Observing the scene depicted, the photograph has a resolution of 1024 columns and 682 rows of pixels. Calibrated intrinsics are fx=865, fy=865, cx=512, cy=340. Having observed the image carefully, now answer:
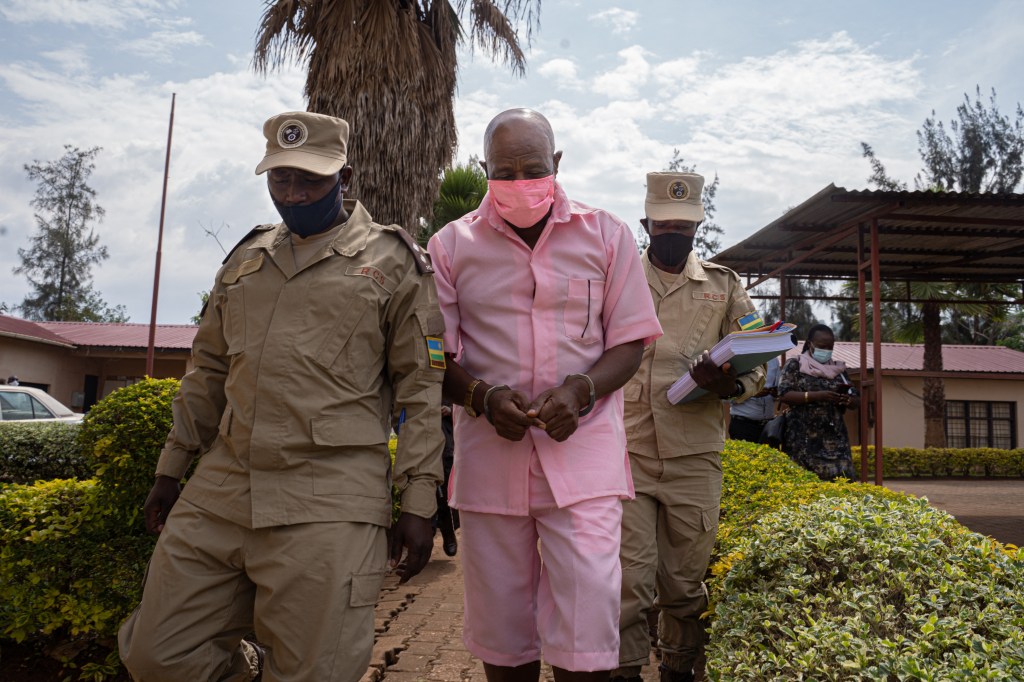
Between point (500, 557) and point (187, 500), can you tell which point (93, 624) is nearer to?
point (187, 500)

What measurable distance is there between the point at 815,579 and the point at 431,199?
29.7ft

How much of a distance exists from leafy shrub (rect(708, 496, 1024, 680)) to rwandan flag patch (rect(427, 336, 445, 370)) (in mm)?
1210

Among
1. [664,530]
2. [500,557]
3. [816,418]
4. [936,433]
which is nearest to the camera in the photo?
[500,557]

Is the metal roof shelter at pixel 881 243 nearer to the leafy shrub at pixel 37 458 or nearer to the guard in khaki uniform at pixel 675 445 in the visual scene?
the guard in khaki uniform at pixel 675 445

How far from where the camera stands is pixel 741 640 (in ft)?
Answer: 8.25

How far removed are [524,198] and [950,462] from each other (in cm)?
2445

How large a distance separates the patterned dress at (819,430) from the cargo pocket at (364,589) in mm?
4845

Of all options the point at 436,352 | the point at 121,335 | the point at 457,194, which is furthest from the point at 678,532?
the point at 121,335

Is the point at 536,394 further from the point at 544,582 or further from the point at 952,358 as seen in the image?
the point at 952,358

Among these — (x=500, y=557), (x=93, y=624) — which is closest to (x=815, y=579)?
(x=500, y=557)

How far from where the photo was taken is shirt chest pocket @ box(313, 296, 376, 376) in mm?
2664

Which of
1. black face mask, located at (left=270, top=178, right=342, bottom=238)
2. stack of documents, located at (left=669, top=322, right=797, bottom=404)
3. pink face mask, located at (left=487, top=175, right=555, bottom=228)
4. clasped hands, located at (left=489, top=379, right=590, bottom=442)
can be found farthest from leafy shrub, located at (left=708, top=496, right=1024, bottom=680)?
black face mask, located at (left=270, top=178, right=342, bottom=238)

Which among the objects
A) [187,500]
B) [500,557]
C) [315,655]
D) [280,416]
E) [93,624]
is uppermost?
[280,416]

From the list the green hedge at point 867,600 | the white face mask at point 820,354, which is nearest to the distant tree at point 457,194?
the white face mask at point 820,354
